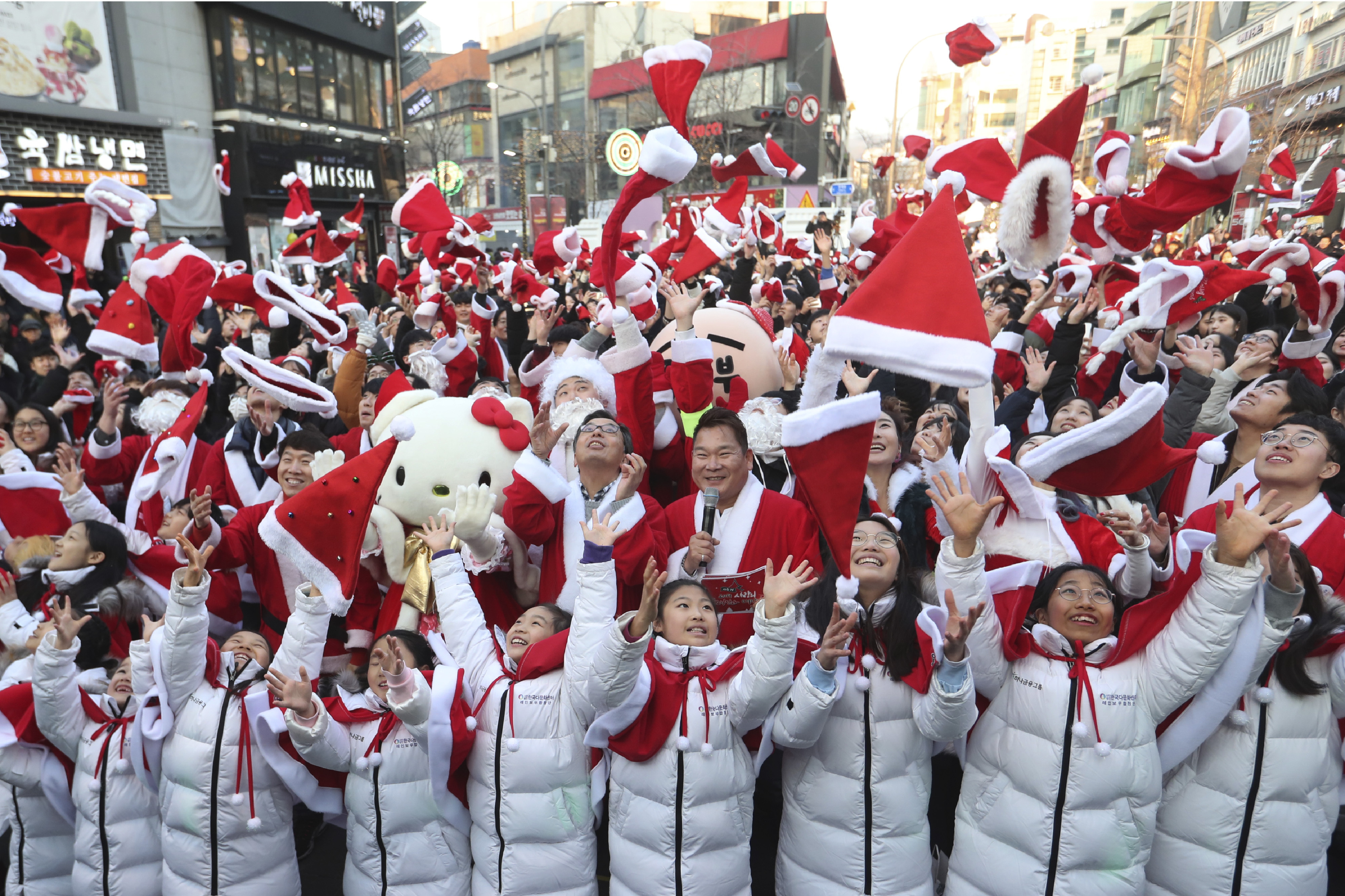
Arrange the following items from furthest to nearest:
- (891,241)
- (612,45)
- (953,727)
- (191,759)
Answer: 1. (612,45)
2. (891,241)
3. (191,759)
4. (953,727)

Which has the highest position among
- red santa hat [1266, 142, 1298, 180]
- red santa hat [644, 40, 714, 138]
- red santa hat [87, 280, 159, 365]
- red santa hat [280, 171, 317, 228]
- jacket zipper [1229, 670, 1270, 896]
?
red santa hat [1266, 142, 1298, 180]

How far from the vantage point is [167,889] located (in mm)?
2674

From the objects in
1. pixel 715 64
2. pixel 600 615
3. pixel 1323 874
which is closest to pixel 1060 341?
pixel 1323 874

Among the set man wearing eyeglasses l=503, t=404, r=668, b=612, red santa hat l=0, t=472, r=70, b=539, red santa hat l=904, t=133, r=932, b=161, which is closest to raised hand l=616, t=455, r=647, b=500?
man wearing eyeglasses l=503, t=404, r=668, b=612

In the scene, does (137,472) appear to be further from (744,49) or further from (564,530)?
(744,49)

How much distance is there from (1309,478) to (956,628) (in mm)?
1446

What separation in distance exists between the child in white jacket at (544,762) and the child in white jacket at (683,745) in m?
0.10

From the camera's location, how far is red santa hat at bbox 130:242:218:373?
481 cm

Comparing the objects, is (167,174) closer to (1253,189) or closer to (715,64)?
(1253,189)

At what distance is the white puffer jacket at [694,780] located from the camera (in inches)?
89.4

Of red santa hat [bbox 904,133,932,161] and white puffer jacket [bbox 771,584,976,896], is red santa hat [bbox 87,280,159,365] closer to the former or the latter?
white puffer jacket [bbox 771,584,976,896]

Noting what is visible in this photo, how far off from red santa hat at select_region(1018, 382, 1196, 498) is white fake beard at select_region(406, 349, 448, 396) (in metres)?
4.11

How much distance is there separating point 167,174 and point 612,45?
40136 millimetres

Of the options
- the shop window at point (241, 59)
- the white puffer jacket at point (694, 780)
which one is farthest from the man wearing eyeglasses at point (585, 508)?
the shop window at point (241, 59)
